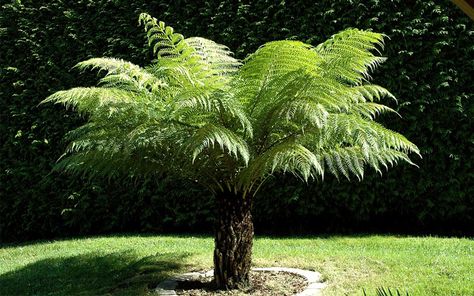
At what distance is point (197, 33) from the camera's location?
5906mm

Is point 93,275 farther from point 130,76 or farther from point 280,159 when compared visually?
point 280,159

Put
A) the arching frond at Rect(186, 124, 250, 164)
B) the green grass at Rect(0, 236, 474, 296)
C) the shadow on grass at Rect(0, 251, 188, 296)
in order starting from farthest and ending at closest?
the shadow on grass at Rect(0, 251, 188, 296), the green grass at Rect(0, 236, 474, 296), the arching frond at Rect(186, 124, 250, 164)

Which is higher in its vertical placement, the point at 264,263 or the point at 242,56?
the point at 242,56

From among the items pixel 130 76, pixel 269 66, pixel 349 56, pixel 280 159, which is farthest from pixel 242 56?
pixel 280 159

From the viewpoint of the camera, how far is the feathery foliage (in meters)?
2.98

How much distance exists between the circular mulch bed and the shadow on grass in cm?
29

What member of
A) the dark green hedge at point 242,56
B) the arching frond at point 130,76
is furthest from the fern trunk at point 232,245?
the dark green hedge at point 242,56

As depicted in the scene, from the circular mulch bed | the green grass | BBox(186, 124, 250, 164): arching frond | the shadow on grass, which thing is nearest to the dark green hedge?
the green grass

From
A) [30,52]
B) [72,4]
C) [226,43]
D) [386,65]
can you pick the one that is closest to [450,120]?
[386,65]

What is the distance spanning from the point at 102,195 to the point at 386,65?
3.39 metres

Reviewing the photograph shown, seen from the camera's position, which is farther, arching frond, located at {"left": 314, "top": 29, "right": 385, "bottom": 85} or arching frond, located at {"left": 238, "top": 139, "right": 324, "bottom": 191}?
arching frond, located at {"left": 314, "top": 29, "right": 385, "bottom": 85}

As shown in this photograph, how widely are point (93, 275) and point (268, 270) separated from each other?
1358mm

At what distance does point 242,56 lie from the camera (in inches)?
224

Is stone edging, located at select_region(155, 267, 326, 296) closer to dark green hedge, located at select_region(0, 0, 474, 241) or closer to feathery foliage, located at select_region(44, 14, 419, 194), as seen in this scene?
feathery foliage, located at select_region(44, 14, 419, 194)
